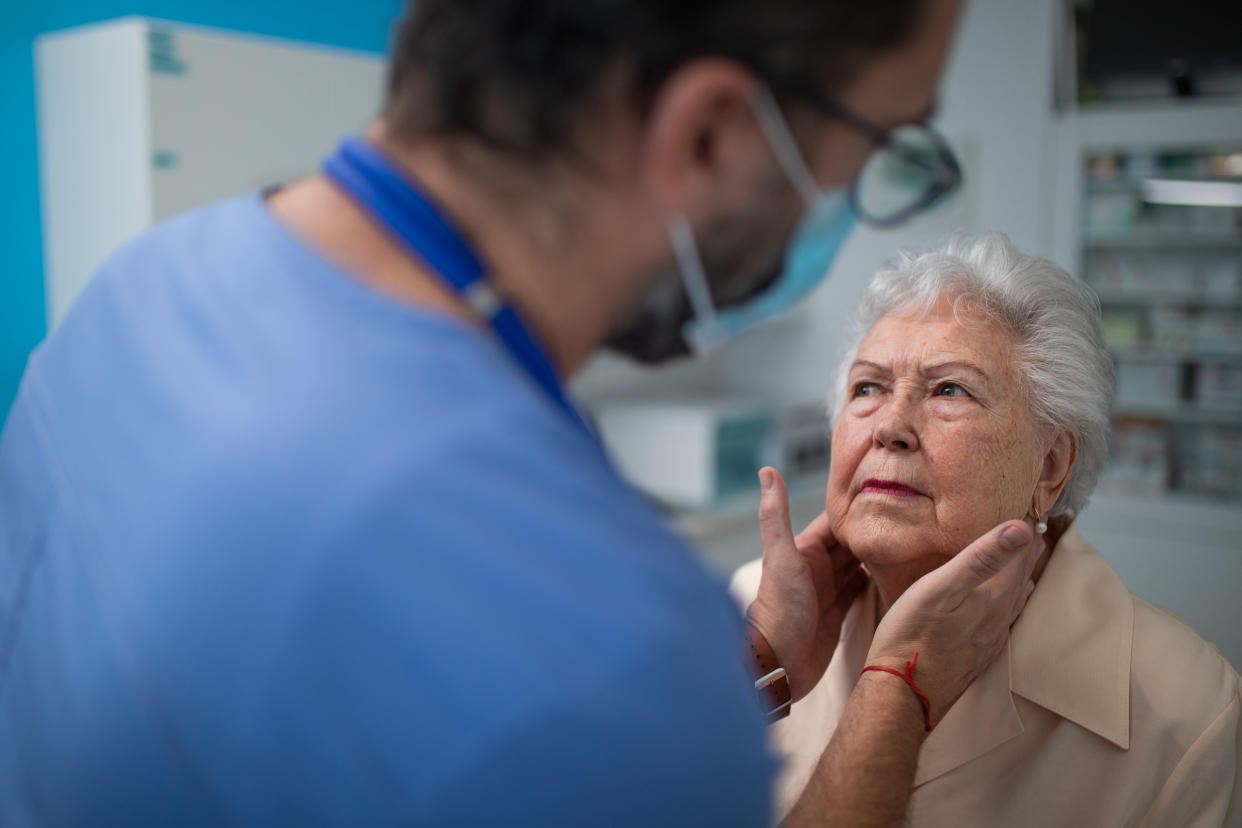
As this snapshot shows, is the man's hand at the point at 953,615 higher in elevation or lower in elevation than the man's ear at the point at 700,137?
lower

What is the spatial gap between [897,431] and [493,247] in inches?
35.4

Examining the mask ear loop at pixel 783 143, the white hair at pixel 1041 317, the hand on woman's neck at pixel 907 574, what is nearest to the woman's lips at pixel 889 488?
the hand on woman's neck at pixel 907 574

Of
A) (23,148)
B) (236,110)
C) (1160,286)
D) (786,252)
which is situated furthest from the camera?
(1160,286)

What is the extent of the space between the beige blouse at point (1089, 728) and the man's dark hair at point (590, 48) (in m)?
0.96

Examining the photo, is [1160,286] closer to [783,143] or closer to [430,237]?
[783,143]

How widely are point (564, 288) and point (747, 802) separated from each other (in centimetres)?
31

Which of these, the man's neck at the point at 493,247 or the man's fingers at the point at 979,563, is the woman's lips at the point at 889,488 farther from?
the man's neck at the point at 493,247

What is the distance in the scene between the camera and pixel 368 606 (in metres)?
0.49

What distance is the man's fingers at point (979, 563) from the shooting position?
1103 millimetres

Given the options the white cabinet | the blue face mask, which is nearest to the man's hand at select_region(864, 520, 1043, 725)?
the blue face mask

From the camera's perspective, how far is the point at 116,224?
2291 millimetres

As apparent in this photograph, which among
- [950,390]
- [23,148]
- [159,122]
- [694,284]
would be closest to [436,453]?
[694,284]

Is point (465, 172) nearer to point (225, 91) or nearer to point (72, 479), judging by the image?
point (72, 479)

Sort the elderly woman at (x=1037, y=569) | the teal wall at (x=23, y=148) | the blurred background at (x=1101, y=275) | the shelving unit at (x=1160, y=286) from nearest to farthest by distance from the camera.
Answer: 1. the elderly woman at (x=1037, y=569)
2. the teal wall at (x=23, y=148)
3. the blurred background at (x=1101, y=275)
4. the shelving unit at (x=1160, y=286)
